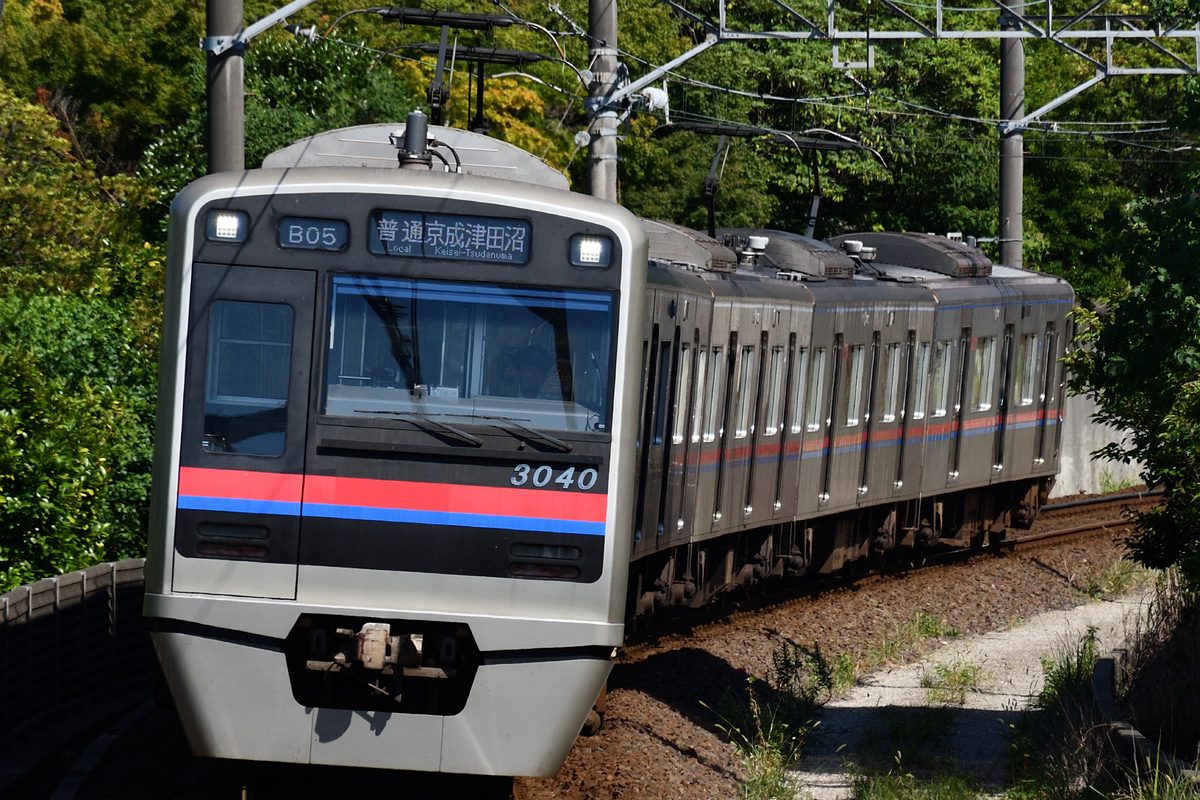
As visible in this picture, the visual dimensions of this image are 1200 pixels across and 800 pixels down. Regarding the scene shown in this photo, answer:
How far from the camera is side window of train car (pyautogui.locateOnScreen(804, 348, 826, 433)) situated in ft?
53.4

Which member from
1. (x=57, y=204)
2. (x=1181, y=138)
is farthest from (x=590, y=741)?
(x=1181, y=138)

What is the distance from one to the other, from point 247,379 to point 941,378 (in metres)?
12.4

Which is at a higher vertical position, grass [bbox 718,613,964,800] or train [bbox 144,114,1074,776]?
train [bbox 144,114,1074,776]

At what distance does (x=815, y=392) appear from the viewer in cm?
1641

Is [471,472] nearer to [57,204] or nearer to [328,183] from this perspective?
[328,183]

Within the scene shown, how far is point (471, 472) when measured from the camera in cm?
796

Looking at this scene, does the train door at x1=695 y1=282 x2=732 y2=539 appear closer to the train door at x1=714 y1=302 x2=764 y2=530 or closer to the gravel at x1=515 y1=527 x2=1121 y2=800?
the train door at x1=714 y1=302 x2=764 y2=530

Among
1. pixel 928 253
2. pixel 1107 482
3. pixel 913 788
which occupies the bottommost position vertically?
pixel 1107 482

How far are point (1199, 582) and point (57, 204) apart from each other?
13516 millimetres

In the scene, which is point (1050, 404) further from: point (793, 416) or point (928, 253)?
point (793, 416)

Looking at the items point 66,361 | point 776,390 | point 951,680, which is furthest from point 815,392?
point 66,361

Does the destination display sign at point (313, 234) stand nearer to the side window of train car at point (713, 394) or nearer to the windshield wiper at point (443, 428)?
the windshield wiper at point (443, 428)

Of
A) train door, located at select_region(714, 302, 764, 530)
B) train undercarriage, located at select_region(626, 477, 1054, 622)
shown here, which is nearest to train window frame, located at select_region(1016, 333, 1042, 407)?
train undercarriage, located at select_region(626, 477, 1054, 622)

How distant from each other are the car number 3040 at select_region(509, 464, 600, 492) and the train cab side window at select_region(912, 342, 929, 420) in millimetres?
10953
